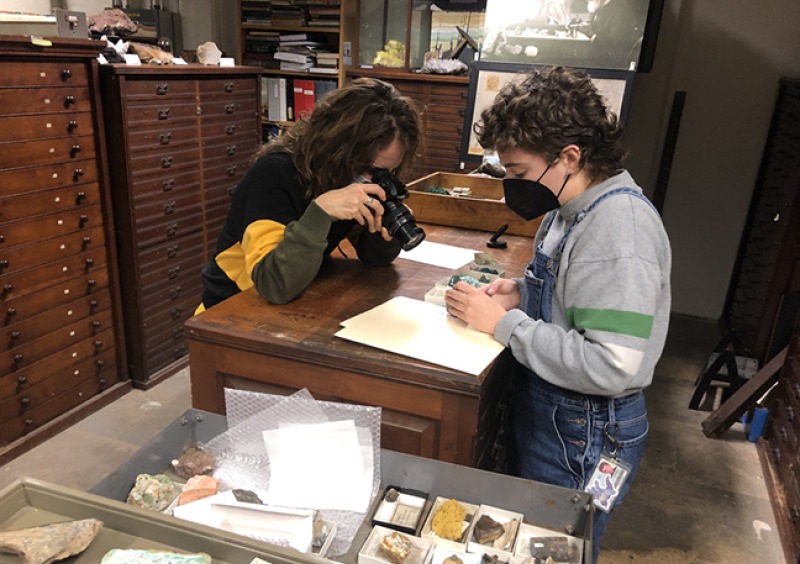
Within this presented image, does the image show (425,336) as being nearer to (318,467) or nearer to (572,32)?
(318,467)

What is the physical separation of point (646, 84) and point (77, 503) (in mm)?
3869

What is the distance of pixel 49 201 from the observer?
2322 millimetres

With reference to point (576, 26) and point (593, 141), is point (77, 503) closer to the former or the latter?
point (593, 141)

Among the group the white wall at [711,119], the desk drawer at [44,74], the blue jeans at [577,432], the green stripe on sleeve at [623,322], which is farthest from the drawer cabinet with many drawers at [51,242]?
the white wall at [711,119]

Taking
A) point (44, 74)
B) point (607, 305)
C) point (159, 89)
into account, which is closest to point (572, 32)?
point (159, 89)

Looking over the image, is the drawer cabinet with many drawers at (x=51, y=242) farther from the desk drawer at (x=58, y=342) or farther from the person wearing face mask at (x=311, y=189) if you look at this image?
the person wearing face mask at (x=311, y=189)

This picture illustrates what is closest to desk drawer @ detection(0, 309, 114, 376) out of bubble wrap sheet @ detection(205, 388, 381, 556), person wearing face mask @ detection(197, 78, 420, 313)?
person wearing face mask @ detection(197, 78, 420, 313)

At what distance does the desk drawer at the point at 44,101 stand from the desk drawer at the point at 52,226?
1.22ft

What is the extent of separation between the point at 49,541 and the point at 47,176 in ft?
6.46

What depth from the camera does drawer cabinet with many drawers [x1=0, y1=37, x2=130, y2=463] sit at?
2.17 meters

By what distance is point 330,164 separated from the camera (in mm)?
1459

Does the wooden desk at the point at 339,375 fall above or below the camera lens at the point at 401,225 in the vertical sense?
below

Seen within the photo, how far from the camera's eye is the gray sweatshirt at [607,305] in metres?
1.01

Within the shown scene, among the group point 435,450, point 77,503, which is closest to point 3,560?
point 77,503
